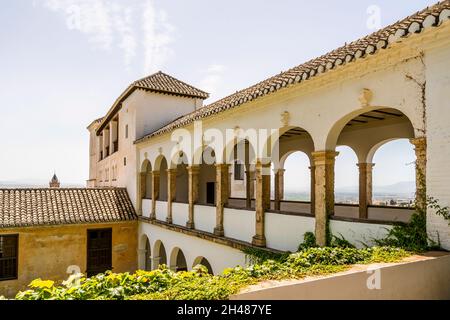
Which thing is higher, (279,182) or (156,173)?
(156,173)

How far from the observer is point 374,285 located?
4.14 m

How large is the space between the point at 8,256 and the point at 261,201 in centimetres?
1255

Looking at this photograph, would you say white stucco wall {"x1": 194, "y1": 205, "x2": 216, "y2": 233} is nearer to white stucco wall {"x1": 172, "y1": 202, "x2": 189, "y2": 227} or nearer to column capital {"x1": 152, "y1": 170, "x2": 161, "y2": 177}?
white stucco wall {"x1": 172, "y1": 202, "x2": 189, "y2": 227}

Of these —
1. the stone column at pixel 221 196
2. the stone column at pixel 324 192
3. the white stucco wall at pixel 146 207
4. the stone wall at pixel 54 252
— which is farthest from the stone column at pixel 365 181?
the stone wall at pixel 54 252

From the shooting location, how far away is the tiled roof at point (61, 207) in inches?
618

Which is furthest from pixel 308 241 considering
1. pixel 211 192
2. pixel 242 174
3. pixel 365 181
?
pixel 242 174

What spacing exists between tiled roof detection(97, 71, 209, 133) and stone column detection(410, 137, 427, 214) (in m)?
15.6

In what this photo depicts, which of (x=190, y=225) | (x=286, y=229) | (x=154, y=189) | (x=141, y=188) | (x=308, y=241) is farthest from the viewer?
(x=141, y=188)

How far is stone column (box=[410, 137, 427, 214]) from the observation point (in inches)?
224

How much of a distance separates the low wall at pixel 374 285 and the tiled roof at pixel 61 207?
14952mm

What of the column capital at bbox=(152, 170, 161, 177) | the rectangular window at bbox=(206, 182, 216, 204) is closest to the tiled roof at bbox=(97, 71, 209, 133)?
the column capital at bbox=(152, 170, 161, 177)

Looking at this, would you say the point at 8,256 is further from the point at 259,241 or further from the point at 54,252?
the point at 259,241
